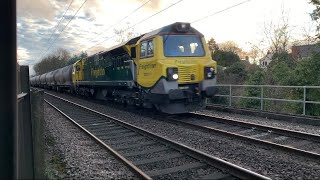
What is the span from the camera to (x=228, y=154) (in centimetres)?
674

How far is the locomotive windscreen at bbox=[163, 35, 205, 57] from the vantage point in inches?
470

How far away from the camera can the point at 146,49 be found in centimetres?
1252

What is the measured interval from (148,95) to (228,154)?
6.02 m

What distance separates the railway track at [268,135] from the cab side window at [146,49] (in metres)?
2.67

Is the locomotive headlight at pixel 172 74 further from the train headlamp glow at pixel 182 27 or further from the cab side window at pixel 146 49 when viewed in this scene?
the train headlamp glow at pixel 182 27

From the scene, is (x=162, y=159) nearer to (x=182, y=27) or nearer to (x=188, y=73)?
(x=188, y=73)

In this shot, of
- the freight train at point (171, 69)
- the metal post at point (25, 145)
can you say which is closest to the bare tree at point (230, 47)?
the freight train at point (171, 69)

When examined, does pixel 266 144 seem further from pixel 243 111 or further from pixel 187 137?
pixel 243 111

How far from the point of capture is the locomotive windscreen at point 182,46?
1195 cm
